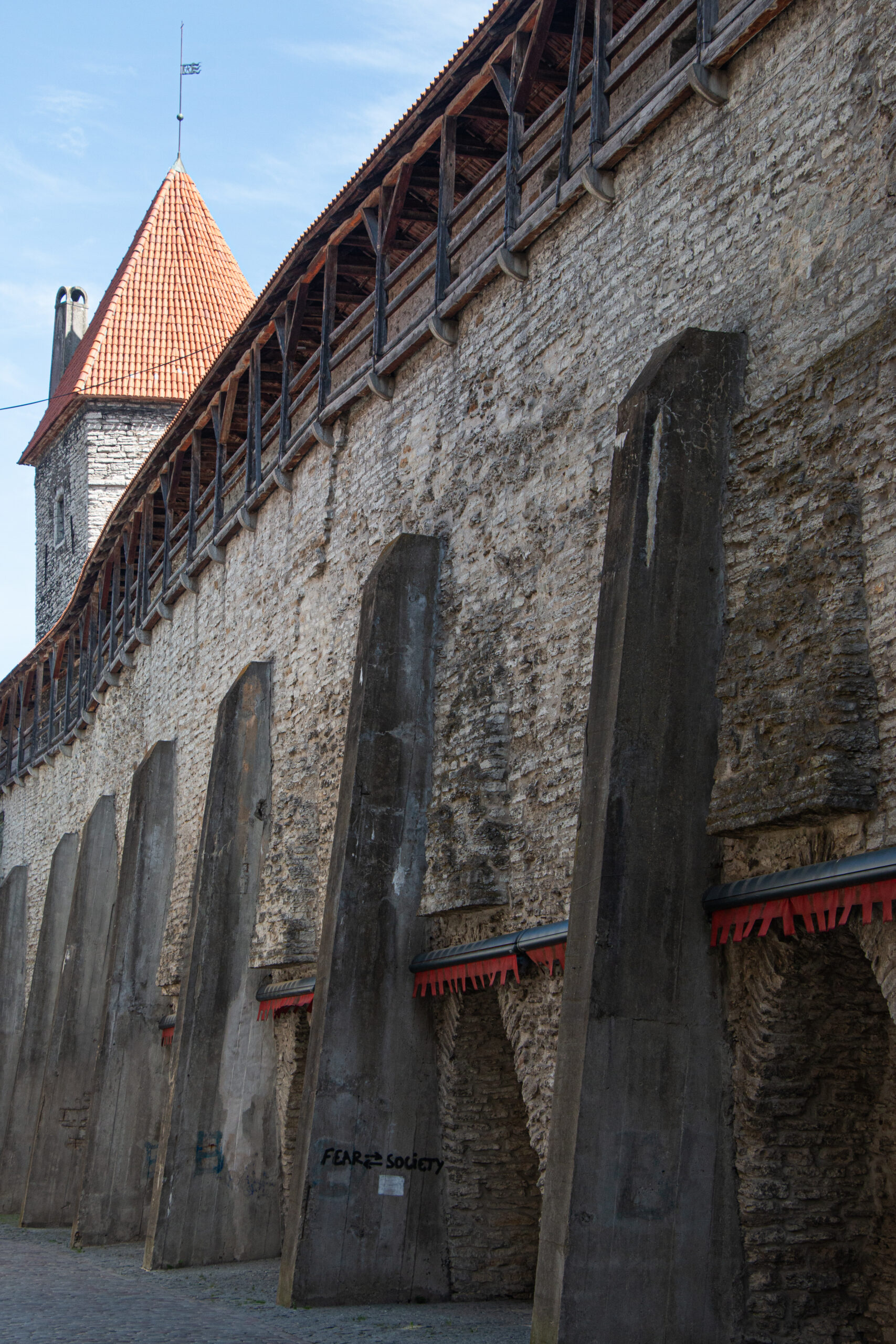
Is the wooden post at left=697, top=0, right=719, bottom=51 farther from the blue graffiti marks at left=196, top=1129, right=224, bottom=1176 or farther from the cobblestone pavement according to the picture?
the blue graffiti marks at left=196, top=1129, right=224, bottom=1176

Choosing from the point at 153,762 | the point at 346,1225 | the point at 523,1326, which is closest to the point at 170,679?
the point at 153,762

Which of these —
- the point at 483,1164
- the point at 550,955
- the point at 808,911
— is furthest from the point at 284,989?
the point at 808,911

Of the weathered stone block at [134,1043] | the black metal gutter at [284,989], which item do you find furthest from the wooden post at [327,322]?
the weathered stone block at [134,1043]

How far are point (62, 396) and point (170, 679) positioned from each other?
1510cm

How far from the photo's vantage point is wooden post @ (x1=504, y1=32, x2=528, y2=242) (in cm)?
1004

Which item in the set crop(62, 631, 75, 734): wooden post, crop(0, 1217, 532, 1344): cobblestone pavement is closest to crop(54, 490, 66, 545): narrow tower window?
crop(62, 631, 75, 734): wooden post

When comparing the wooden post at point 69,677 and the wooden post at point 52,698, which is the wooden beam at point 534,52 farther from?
the wooden post at point 52,698

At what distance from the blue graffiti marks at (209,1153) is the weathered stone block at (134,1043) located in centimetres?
228

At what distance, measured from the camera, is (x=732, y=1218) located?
652 centimetres

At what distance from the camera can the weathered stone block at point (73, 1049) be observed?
1673 centimetres

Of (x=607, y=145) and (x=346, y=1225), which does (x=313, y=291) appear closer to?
(x=607, y=145)

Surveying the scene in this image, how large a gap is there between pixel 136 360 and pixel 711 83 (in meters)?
24.4

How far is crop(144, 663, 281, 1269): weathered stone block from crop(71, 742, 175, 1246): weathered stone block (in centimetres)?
224

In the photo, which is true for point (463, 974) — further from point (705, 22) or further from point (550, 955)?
point (705, 22)
